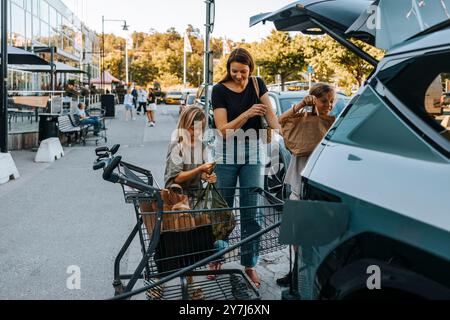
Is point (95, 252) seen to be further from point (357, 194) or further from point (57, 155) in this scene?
point (57, 155)

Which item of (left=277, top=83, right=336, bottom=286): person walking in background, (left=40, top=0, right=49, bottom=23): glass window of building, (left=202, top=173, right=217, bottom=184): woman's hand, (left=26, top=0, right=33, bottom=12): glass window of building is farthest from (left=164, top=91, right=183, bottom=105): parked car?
(left=202, top=173, right=217, bottom=184): woman's hand

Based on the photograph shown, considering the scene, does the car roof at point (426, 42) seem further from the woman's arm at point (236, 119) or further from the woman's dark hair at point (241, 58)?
the woman's dark hair at point (241, 58)

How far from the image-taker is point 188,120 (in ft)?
12.4

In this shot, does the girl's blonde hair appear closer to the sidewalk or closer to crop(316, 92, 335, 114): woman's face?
crop(316, 92, 335, 114): woman's face

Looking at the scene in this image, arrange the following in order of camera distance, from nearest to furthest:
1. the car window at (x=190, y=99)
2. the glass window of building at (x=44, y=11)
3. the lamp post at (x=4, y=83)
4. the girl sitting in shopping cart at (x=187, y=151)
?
the girl sitting in shopping cart at (x=187, y=151) < the lamp post at (x=4, y=83) < the car window at (x=190, y=99) < the glass window of building at (x=44, y=11)

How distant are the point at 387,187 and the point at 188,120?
7.16 ft

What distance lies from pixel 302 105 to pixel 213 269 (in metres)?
1.52

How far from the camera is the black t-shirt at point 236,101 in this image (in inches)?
168

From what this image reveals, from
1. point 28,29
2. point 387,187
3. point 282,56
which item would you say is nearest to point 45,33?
point 28,29

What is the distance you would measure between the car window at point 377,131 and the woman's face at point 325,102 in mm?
2199

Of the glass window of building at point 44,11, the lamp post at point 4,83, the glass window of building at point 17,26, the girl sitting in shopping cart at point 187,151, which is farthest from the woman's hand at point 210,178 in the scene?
the glass window of building at point 44,11
